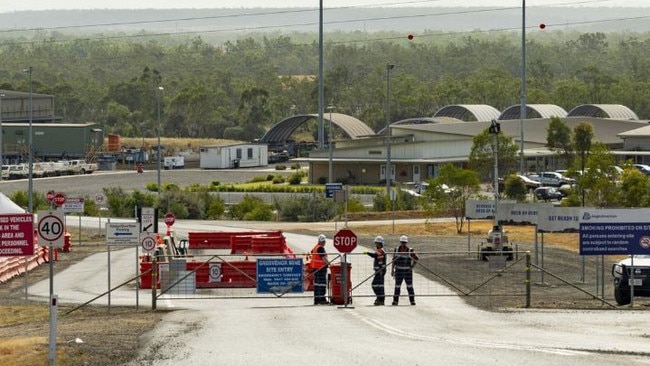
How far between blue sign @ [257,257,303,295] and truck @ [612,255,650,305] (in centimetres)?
720

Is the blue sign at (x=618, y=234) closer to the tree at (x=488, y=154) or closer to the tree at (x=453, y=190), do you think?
the tree at (x=453, y=190)

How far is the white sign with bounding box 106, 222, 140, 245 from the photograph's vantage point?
32.2 meters

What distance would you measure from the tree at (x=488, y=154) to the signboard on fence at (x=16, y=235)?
141ft

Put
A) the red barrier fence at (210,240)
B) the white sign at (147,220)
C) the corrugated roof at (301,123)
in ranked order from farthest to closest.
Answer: the corrugated roof at (301,123) → the red barrier fence at (210,240) → the white sign at (147,220)

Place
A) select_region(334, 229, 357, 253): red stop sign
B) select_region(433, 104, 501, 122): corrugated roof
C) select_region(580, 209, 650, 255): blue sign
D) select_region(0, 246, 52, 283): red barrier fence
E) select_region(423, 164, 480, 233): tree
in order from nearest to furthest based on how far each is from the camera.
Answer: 1. select_region(334, 229, 357, 253): red stop sign
2. select_region(580, 209, 650, 255): blue sign
3. select_region(0, 246, 52, 283): red barrier fence
4. select_region(423, 164, 480, 233): tree
5. select_region(433, 104, 501, 122): corrugated roof

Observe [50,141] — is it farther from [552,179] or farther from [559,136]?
[552,179]

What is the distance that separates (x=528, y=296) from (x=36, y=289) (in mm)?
14551

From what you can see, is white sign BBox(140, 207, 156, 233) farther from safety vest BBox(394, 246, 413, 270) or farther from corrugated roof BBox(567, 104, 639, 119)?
corrugated roof BBox(567, 104, 639, 119)

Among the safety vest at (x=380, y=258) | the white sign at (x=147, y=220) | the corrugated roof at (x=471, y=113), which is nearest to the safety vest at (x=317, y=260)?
the safety vest at (x=380, y=258)

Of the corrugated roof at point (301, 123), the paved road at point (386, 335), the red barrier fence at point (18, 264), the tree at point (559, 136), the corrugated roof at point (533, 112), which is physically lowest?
the paved road at point (386, 335)

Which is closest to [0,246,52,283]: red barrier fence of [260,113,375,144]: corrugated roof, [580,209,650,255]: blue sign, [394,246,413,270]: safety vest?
[394,246,413,270]: safety vest

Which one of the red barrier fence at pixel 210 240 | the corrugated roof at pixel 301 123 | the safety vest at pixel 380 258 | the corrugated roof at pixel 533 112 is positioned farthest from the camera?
the corrugated roof at pixel 533 112

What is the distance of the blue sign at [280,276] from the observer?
1241 inches

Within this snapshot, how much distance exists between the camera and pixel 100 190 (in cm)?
9331
